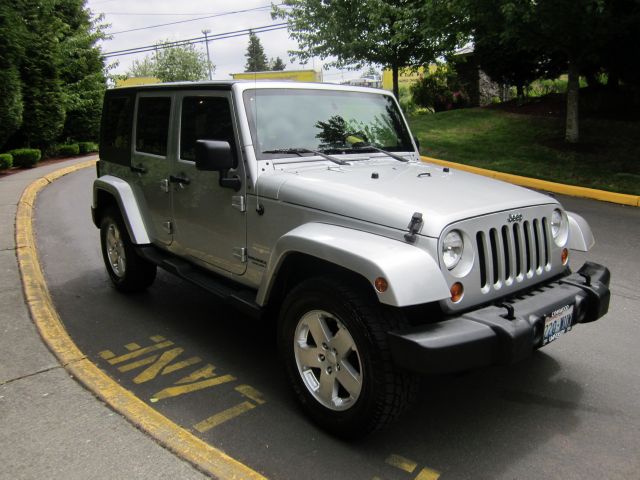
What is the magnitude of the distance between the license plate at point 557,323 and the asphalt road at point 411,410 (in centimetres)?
56

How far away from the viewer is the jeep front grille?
2.99 metres

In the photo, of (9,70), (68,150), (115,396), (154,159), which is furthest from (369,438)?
(68,150)

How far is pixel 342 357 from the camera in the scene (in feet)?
9.89

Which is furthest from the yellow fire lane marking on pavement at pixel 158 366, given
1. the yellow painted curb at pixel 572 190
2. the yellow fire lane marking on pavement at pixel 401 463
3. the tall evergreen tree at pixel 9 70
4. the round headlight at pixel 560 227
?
the tall evergreen tree at pixel 9 70

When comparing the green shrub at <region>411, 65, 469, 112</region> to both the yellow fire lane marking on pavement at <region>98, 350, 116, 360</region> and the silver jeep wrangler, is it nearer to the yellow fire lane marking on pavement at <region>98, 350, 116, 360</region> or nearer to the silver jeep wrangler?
the silver jeep wrangler

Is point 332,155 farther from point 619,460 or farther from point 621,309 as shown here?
point 621,309

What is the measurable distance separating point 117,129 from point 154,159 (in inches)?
39.3

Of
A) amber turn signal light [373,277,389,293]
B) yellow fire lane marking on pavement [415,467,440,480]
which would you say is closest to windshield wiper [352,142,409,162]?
amber turn signal light [373,277,389,293]

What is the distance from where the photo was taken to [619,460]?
2916mm

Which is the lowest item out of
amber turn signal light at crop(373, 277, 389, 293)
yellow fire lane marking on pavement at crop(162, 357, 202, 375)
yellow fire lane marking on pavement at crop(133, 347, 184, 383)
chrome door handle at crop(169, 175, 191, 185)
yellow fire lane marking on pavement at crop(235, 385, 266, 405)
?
yellow fire lane marking on pavement at crop(235, 385, 266, 405)

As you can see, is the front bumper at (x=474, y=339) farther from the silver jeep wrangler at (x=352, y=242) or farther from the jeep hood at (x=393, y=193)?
the jeep hood at (x=393, y=193)

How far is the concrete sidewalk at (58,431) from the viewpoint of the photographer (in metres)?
2.76

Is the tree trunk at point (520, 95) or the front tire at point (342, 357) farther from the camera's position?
the tree trunk at point (520, 95)

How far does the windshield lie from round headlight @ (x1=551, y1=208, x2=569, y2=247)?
1.42m
